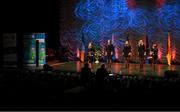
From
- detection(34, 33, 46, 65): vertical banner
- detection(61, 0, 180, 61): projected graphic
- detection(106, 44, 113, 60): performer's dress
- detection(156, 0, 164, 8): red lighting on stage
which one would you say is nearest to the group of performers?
detection(106, 44, 113, 60): performer's dress

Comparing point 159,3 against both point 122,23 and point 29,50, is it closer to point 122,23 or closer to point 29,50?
point 122,23

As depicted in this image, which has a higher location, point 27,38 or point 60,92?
point 27,38

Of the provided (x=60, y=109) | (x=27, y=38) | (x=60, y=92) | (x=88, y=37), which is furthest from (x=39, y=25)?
(x=60, y=109)

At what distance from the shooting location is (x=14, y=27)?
78.5 feet

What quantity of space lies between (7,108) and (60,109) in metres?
1.15

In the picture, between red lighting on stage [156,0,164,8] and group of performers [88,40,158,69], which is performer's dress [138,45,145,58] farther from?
red lighting on stage [156,0,164,8]

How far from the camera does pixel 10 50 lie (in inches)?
851

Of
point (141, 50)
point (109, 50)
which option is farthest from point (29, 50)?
point (141, 50)

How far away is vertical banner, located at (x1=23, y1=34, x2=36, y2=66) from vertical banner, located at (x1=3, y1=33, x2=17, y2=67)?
1.08 meters

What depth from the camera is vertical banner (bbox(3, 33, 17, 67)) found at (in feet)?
70.4

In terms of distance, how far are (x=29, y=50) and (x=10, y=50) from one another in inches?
56.5

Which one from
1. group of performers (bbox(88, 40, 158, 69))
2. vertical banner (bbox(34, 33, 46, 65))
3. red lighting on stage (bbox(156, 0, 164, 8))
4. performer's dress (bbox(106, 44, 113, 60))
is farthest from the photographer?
red lighting on stage (bbox(156, 0, 164, 8))

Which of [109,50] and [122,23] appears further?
[122,23]

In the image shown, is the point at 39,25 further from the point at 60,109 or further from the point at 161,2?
the point at 60,109
